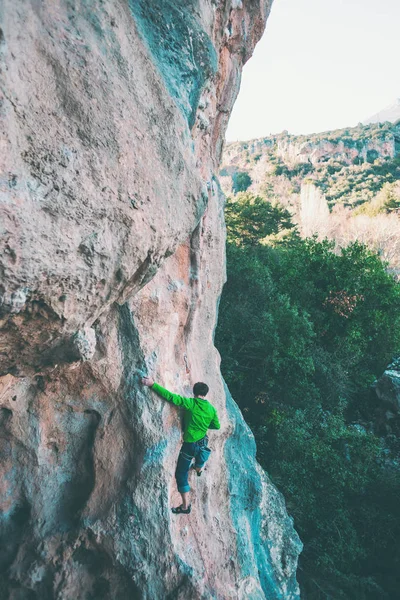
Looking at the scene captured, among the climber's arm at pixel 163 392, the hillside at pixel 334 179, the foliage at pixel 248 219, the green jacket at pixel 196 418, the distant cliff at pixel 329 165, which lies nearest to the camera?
the climber's arm at pixel 163 392

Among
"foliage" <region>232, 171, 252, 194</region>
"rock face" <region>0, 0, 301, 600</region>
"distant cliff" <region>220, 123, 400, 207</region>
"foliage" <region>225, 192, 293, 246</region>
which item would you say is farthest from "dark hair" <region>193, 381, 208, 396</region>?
"foliage" <region>232, 171, 252, 194</region>

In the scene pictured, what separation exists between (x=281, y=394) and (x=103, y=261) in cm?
1125

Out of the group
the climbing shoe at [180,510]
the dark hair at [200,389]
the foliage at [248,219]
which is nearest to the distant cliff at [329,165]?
the foliage at [248,219]

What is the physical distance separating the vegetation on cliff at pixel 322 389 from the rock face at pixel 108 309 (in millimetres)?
3343

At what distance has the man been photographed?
598 cm

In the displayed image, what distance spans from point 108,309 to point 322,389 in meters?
12.0

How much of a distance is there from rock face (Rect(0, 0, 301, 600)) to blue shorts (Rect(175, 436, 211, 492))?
189 mm

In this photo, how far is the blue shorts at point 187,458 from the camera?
6043 mm

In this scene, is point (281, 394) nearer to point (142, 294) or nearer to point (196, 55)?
point (142, 294)

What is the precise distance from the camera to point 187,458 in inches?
243

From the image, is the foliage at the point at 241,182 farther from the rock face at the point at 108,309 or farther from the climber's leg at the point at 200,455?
the climber's leg at the point at 200,455

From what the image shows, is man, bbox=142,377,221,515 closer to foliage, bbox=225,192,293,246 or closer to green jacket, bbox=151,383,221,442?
green jacket, bbox=151,383,221,442

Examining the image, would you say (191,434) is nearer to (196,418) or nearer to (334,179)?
(196,418)

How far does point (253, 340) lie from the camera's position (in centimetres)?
1437
